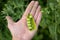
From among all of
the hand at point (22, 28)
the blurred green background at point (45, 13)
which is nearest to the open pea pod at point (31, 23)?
the hand at point (22, 28)

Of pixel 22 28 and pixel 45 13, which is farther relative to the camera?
pixel 45 13

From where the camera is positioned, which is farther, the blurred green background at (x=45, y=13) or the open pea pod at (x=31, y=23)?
the blurred green background at (x=45, y=13)

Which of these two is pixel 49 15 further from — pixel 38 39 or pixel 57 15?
pixel 38 39

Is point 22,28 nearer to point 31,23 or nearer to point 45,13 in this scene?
point 31,23

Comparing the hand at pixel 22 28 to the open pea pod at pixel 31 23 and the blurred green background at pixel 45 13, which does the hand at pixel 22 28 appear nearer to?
the open pea pod at pixel 31 23

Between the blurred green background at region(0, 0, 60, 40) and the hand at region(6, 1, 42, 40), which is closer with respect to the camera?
the hand at region(6, 1, 42, 40)

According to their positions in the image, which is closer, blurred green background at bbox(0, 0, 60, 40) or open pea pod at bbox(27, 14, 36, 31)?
open pea pod at bbox(27, 14, 36, 31)

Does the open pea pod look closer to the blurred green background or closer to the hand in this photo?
the hand

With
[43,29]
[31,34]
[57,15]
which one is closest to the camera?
[31,34]

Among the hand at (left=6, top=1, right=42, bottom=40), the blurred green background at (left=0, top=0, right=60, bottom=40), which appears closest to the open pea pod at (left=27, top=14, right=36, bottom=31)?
the hand at (left=6, top=1, right=42, bottom=40)

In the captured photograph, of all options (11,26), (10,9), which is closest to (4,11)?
(10,9)

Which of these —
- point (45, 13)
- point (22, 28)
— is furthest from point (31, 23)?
point (45, 13)
